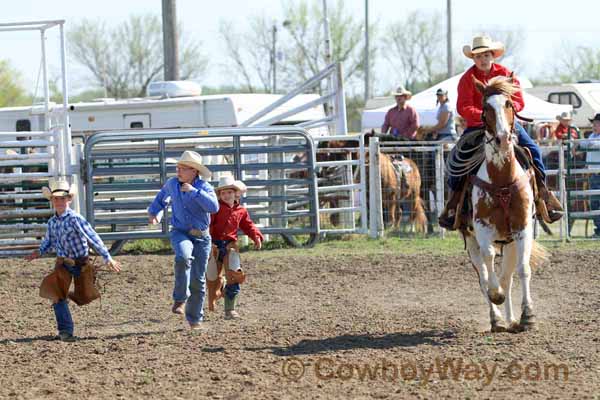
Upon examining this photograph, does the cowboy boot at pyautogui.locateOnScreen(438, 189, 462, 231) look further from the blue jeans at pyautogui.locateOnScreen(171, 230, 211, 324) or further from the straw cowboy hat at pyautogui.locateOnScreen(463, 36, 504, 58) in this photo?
the blue jeans at pyautogui.locateOnScreen(171, 230, 211, 324)

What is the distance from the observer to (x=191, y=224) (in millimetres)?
9008

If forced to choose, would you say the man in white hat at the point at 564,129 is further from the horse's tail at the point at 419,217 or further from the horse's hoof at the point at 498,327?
the horse's hoof at the point at 498,327

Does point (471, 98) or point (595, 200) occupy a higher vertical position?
point (471, 98)

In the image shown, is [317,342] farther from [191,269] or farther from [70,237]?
[70,237]

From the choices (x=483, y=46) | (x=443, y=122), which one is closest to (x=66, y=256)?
(x=483, y=46)

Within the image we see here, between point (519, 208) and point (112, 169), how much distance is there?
25.2 feet

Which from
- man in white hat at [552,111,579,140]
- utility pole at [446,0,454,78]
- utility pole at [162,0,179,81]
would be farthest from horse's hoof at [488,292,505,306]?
utility pole at [446,0,454,78]

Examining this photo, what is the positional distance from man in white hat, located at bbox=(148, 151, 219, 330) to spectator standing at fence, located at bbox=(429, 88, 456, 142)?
9441mm

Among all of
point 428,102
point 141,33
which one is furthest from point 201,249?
point 141,33

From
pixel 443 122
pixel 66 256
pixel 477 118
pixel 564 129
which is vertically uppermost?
pixel 477 118

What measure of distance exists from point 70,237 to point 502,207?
354 cm

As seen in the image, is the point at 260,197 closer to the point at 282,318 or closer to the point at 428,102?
the point at 282,318

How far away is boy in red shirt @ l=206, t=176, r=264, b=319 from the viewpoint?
9484mm

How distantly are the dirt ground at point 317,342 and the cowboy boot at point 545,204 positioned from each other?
2.90 ft
